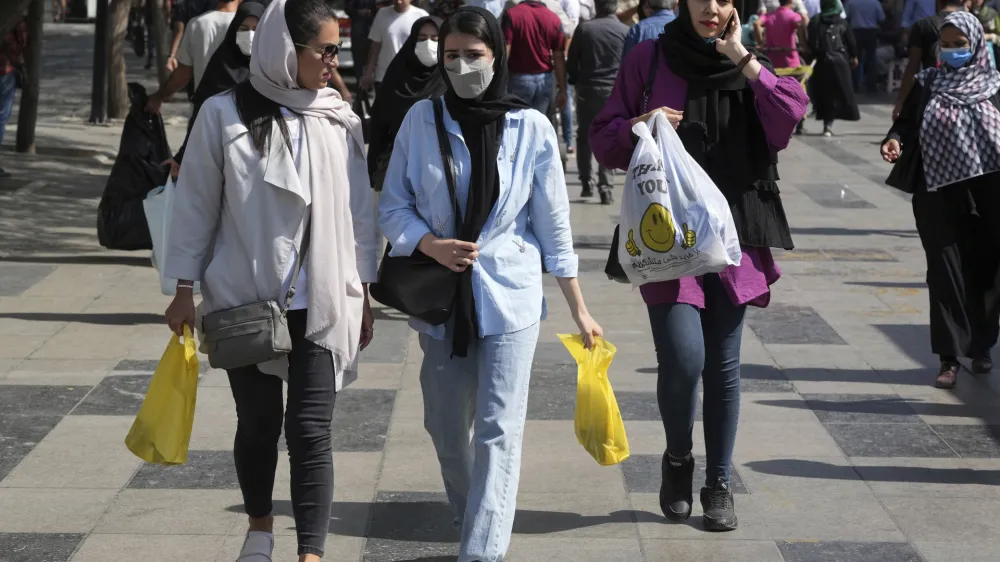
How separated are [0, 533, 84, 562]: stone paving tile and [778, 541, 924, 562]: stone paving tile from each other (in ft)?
6.96

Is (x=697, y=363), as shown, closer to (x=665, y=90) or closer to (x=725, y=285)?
(x=725, y=285)

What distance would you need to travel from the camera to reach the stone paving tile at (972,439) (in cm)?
573

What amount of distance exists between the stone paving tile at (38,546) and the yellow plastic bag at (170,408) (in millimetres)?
554

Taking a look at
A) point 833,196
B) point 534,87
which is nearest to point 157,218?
point 534,87

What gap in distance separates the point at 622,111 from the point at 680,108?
19cm

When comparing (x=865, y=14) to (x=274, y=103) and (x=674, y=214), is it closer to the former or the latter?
(x=674, y=214)

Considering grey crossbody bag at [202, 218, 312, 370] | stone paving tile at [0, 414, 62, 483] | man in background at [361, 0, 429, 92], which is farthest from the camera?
man in background at [361, 0, 429, 92]

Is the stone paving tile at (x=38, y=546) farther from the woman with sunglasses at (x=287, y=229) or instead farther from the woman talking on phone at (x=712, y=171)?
the woman talking on phone at (x=712, y=171)

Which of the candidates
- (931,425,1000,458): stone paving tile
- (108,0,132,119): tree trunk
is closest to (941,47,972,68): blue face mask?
(931,425,1000,458): stone paving tile

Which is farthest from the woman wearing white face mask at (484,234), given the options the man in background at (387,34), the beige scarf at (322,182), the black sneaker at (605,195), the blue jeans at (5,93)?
the blue jeans at (5,93)

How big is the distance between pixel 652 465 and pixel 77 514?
1.99 m

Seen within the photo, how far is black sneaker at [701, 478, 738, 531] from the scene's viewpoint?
4789 mm

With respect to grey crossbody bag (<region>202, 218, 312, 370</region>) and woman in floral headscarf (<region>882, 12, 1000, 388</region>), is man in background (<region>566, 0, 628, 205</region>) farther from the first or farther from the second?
grey crossbody bag (<region>202, 218, 312, 370</region>)

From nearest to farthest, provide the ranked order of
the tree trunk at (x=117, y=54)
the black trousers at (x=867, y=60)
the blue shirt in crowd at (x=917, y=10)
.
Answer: the tree trunk at (x=117, y=54) < the blue shirt in crowd at (x=917, y=10) < the black trousers at (x=867, y=60)
